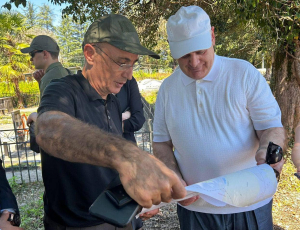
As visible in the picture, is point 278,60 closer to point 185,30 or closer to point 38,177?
point 185,30

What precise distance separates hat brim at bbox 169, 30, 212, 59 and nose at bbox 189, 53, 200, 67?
6cm

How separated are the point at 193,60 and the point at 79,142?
1.10 metres

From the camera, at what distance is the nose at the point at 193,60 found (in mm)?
1831

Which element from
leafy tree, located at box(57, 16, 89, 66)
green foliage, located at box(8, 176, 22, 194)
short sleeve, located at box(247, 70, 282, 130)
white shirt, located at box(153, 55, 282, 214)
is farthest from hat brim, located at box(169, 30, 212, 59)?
leafy tree, located at box(57, 16, 89, 66)

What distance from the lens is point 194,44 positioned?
5.80 feet

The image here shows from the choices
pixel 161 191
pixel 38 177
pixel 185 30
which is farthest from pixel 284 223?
pixel 38 177

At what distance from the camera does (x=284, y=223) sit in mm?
3984

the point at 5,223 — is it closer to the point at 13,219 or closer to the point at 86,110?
the point at 13,219

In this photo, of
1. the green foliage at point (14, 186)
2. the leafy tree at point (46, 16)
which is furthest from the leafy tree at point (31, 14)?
the green foliage at point (14, 186)

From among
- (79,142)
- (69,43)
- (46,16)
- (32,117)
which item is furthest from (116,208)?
(46,16)

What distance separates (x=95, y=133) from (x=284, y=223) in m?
3.91

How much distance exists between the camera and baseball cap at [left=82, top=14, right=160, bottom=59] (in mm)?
1638

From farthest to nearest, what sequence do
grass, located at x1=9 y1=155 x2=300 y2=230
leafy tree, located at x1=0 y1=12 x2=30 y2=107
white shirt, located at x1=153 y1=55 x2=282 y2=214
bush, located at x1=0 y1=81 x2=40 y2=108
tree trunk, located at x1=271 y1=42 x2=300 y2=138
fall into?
bush, located at x1=0 y1=81 x2=40 y2=108 < leafy tree, located at x1=0 y1=12 x2=30 y2=107 < tree trunk, located at x1=271 y1=42 x2=300 y2=138 < grass, located at x1=9 y1=155 x2=300 y2=230 < white shirt, located at x1=153 y1=55 x2=282 y2=214

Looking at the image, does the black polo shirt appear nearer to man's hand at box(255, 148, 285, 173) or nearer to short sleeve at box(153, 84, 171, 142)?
short sleeve at box(153, 84, 171, 142)
